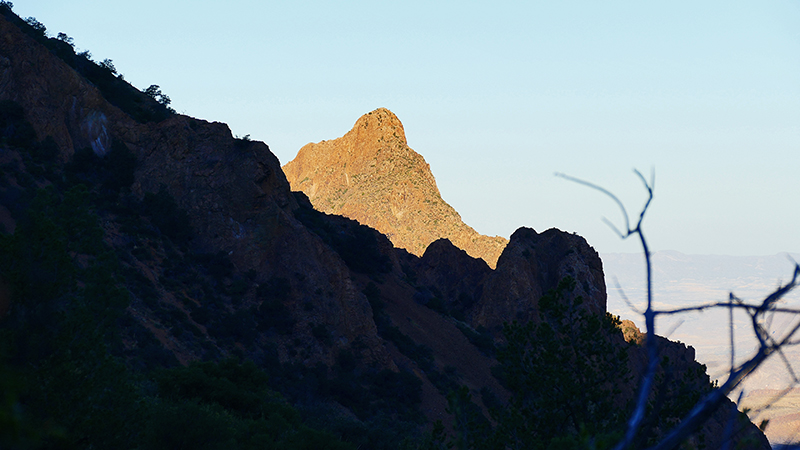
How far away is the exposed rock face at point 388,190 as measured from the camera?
402 ft

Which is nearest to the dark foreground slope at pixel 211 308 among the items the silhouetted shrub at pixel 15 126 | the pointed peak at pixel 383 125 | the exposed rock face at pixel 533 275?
the silhouetted shrub at pixel 15 126

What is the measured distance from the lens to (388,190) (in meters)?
129

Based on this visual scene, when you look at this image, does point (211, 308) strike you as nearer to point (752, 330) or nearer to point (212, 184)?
point (212, 184)

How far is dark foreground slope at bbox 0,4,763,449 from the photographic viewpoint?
1794cm

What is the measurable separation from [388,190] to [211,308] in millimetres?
81987

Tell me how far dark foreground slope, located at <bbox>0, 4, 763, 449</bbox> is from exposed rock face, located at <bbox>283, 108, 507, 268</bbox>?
42.6 metres

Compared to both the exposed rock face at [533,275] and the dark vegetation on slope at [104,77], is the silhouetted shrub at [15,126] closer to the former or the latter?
the dark vegetation on slope at [104,77]

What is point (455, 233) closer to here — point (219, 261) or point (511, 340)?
point (219, 261)

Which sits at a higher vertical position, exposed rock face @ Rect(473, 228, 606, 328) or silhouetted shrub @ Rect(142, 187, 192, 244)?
exposed rock face @ Rect(473, 228, 606, 328)

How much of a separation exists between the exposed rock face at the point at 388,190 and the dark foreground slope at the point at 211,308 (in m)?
42.6

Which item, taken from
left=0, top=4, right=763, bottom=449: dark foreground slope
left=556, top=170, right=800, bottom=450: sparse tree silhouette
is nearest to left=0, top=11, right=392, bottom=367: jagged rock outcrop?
left=0, top=4, right=763, bottom=449: dark foreground slope

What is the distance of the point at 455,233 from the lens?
123688 millimetres

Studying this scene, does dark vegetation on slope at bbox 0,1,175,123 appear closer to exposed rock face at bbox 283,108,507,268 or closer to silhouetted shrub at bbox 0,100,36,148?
silhouetted shrub at bbox 0,100,36,148

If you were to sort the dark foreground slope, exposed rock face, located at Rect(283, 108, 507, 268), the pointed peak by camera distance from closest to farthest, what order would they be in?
the dark foreground slope, exposed rock face, located at Rect(283, 108, 507, 268), the pointed peak
